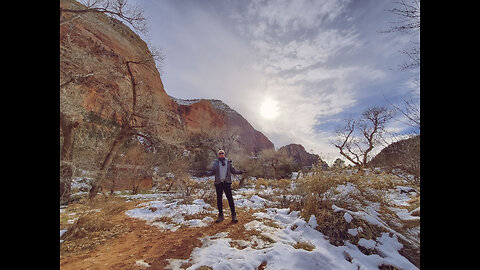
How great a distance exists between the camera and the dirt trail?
2885 mm

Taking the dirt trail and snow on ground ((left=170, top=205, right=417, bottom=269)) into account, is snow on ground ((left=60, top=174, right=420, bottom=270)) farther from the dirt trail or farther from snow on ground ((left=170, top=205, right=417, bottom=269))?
the dirt trail

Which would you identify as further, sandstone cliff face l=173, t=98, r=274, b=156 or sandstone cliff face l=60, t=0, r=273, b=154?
sandstone cliff face l=173, t=98, r=274, b=156

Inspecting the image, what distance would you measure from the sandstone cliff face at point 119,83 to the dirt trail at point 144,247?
3.72 meters

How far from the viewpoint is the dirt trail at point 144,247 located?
2885 millimetres

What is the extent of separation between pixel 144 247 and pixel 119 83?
403 inches

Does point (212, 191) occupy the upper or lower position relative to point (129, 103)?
lower

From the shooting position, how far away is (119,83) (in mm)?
10672

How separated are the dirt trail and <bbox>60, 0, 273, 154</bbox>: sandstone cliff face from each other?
12.2 ft

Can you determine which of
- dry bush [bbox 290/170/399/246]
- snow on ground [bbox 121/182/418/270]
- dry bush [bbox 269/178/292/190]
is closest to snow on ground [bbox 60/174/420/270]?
snow on ground [bbox 121/182/418/270]
